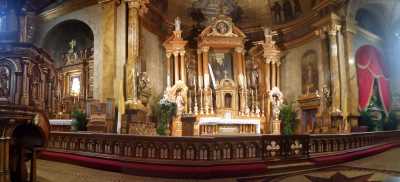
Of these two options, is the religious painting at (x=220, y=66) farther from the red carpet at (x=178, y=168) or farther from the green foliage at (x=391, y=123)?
the red carpet at (x=178, y=168)

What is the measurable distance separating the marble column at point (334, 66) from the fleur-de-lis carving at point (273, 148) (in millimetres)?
8945

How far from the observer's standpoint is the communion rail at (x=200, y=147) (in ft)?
15.3

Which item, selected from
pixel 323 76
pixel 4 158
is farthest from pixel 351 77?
pixel 4 158

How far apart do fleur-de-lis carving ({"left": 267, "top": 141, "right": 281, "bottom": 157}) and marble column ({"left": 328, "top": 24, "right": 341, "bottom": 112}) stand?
8.95 metres

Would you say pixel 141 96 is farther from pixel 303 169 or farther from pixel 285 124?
pixel 303 169

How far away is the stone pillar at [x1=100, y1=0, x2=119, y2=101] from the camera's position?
11773 millimetres

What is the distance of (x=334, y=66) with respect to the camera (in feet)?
44.0

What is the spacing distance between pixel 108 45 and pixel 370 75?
12.9 meters

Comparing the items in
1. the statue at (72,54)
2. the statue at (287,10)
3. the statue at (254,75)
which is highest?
the statue at (287,10)

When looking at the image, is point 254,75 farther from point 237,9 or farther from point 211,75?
point 237,9

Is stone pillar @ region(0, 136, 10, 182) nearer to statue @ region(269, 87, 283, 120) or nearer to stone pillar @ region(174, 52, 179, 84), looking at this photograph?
stone pillar @ region(174, 52, 179, 84)

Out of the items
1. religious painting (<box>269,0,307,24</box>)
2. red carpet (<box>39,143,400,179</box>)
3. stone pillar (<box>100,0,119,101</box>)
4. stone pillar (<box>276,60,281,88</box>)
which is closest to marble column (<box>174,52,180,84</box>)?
stone pillar (<box>100,0,119,101</box>)

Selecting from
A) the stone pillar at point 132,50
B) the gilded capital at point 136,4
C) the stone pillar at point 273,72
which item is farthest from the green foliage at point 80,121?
the stone pillar at point 273,72

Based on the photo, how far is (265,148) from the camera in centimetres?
518
